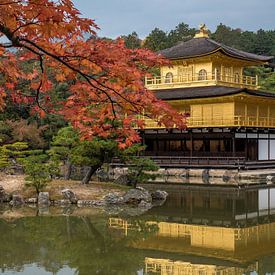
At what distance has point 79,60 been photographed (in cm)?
473

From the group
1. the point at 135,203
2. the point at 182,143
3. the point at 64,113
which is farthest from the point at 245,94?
the point at 64,113

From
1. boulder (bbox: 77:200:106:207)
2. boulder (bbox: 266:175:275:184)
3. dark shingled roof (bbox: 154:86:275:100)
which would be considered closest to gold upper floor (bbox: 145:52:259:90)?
dark shingled roof (bbox: 154:86:275:100)

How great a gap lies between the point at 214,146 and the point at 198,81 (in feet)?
14.4

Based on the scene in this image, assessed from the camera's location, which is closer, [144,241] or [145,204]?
[144,241]

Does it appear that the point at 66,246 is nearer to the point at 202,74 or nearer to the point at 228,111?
the point at 228,111

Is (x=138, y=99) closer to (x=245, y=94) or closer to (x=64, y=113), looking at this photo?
(x=64, y=113)

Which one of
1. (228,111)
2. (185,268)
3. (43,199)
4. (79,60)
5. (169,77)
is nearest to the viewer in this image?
(79,60)

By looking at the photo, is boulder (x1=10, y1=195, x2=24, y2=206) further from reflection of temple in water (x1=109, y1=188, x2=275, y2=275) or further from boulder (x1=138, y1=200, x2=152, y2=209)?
reflection of temple in water (x1=109, y1=188, x2=275, y2=275)

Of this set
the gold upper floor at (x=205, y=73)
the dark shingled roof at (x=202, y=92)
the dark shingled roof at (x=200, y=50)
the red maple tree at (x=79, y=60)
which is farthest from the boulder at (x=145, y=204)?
the dark shingled roof at (x=200, y=50)

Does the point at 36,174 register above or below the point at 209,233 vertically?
above

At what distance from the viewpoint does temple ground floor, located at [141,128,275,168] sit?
94.1 feet

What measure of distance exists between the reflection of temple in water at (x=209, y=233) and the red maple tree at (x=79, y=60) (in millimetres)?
3955

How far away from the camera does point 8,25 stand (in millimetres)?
4242

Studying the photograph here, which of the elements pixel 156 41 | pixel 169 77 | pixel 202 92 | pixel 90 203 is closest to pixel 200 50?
pixel 169 77
